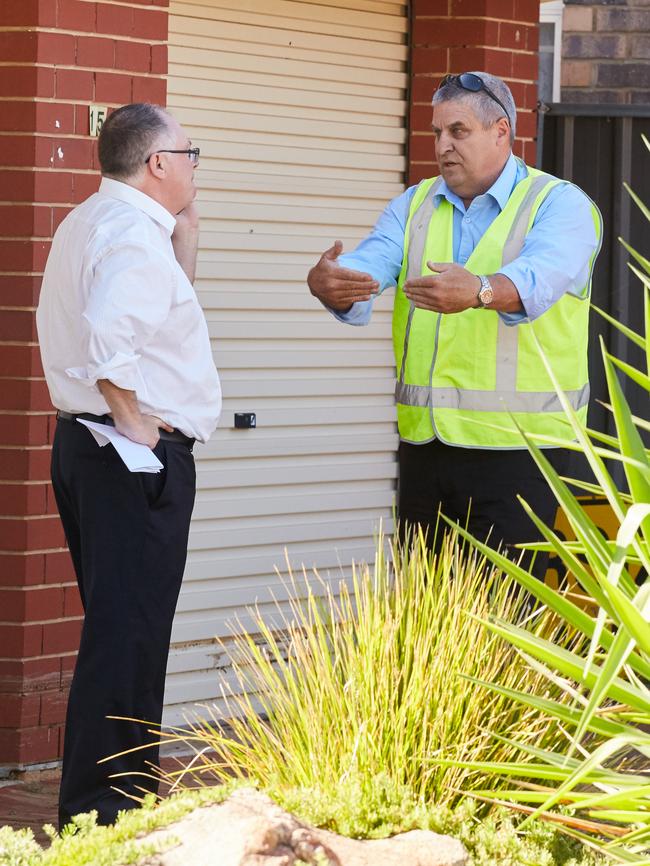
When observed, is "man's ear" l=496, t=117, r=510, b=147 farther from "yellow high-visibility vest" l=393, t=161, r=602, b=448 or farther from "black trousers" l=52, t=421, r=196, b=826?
"black trousers" l=52, t=421, r=196, b=826

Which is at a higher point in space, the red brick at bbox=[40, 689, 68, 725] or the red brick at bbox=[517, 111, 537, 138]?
the red brick at bbox=[517, 111, 537, 138]

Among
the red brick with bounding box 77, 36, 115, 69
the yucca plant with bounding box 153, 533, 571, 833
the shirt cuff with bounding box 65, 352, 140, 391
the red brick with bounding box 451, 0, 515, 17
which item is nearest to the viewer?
the yucca plant with bounding box 153, 533, 571, 833

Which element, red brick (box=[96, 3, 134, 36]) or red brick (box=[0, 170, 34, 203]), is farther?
red brick (box=[96, 3, 134, 36])

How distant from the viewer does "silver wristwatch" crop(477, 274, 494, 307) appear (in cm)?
434

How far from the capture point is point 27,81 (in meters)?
5.18

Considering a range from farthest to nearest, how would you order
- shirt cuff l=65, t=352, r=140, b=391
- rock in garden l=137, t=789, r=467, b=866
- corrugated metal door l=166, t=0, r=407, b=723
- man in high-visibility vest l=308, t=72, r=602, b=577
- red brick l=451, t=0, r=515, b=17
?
red brick l=451, t=0, r=515, b=17, corrugated metal door l=166, t=0, r=407, b=723, man in high-visibility vest l=308, t=72, r=602, b=577, shirt cuff l=65, t=352, r=140, b=391, rock in garden l=137, t=789, r=467, b=866

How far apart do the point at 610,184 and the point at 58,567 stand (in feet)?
12.1

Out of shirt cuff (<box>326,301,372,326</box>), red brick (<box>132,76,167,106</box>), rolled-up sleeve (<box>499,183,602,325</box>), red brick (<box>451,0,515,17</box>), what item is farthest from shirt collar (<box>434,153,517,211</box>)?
red brick (<box>451,0,515,17</box>)

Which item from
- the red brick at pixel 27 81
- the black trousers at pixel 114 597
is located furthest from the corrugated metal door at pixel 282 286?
the black trousers at pixel 114 597

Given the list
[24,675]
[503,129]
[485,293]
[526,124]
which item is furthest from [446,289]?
Result: [526,124]

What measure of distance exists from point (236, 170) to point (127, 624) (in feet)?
7.39

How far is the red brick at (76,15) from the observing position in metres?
5.21

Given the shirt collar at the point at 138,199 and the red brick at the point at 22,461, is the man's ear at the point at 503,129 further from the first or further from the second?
the red brick at the point at 22,461

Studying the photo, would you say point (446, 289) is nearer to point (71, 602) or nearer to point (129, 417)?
point (129, 417)
